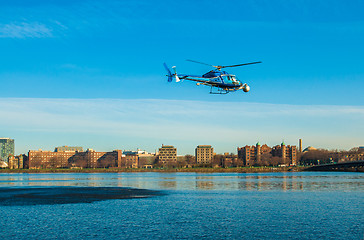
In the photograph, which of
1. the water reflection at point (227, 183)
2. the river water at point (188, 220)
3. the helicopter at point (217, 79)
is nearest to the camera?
the river water at point (188, 220)

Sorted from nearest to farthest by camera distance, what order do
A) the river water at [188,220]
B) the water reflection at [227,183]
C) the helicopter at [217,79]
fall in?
the river water at [188,220] → the helicopter at [217,79] → the water reflection at [227,183]

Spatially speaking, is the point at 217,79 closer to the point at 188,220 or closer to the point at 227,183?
the point at 188,220

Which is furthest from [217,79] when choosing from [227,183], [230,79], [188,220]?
[227,183]

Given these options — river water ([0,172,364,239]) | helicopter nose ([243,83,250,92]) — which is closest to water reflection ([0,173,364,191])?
helicopter nose ([243,83,250,92])

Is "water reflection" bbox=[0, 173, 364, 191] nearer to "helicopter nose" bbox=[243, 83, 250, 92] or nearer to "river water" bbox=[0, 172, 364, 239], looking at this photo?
"helicopter nose" bbox=[243, 83, 250, 92]

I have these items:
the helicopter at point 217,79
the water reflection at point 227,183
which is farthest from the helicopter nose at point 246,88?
the water reflection at point 227,183

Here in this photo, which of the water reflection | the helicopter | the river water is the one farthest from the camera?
the water reflection

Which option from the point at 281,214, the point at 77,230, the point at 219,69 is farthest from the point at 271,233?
the point at 219,69

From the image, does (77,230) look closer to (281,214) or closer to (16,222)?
(16,222)

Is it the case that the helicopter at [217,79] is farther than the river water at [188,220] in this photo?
Yes

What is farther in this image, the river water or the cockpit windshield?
the cockpit windshield

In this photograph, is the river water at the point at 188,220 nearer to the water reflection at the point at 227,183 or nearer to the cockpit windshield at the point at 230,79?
the cockpit windshield at the point at 230,79
